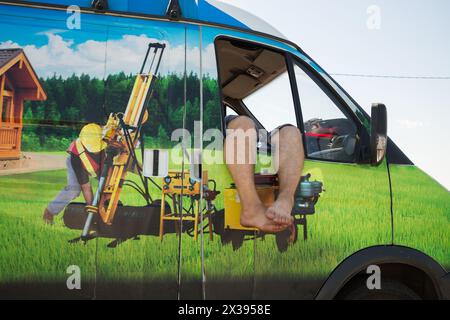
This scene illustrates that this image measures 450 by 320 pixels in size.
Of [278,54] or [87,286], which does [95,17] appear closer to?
[278,54]

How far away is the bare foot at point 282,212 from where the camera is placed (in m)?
3.53

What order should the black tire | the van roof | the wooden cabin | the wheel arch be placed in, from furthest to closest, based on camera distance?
the black tire → the wheel arch → the van roof → the wooden cabin

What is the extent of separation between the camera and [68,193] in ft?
10.8

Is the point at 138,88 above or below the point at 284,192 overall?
above

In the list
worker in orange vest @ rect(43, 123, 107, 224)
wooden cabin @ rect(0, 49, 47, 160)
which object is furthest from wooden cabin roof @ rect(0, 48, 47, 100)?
worker in orange vest @ rect(43, 123, 107, 224)

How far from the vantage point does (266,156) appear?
364cm

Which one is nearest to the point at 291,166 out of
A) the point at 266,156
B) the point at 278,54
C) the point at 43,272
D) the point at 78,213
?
the point at 266,156

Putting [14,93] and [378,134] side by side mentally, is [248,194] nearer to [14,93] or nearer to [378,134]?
[378,134]

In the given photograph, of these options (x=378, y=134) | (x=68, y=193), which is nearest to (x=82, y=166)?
(x=68, y=193)

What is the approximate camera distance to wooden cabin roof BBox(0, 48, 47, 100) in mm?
3295

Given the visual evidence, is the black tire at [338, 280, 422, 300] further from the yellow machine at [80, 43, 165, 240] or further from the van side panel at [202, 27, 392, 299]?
the yellow machine at [80, 43, 165, 240]
